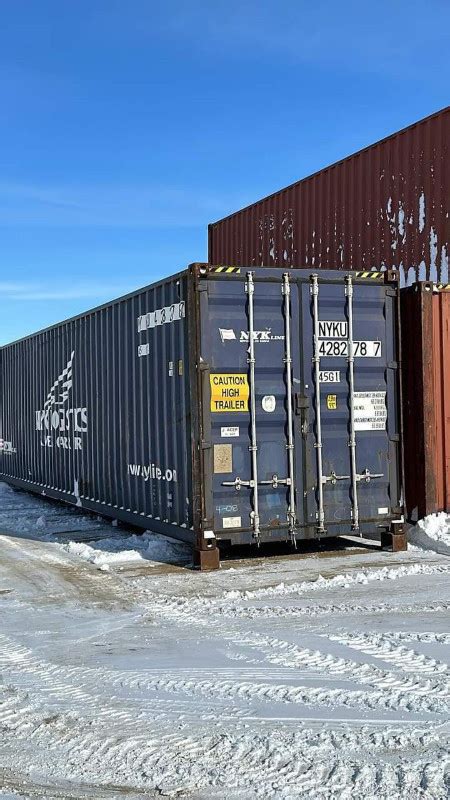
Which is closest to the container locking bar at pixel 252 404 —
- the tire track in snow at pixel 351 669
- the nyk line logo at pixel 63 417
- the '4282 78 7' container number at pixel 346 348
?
the '4282 78 7' container number at pixel 346 348

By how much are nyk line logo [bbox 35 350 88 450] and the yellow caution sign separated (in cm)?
399

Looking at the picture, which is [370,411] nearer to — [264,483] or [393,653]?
[264,483]

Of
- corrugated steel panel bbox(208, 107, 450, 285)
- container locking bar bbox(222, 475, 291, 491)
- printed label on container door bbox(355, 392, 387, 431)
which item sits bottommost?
container locking bar bbox(222, 475, 291, 491)

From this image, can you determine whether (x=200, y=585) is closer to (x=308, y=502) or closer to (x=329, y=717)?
(x=308, y=502)

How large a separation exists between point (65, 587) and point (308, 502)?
263 centimetres

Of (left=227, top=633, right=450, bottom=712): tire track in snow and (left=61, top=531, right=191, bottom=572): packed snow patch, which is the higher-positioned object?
(left=61, top=531, right=191, bottom=572): packed snow patch

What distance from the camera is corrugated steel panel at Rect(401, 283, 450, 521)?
995cm

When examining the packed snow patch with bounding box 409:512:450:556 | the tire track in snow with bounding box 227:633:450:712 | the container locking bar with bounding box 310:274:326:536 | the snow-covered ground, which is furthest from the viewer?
the packed snow patch with bounding box 409:512:450:556

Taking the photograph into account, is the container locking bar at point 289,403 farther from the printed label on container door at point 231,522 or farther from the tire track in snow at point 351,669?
the tire track in snow at point 351,669

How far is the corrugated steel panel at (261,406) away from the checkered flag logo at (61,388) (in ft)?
9.21

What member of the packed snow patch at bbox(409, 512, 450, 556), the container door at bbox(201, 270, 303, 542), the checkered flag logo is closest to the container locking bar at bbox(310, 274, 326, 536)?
the container door at bbox(201, 270, 303, 542)

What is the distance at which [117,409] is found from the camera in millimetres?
10594

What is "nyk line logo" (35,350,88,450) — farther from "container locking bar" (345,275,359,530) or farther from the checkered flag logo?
"container locking bar" (345,275,359,530)

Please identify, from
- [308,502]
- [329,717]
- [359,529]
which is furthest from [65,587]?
[329,717]
